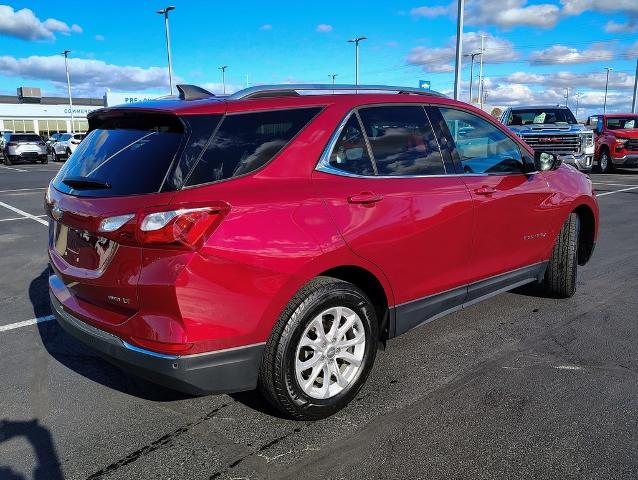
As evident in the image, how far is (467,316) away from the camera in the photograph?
4.64 metres

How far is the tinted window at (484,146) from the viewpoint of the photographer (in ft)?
13.2

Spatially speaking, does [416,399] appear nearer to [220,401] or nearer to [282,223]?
[220,401]

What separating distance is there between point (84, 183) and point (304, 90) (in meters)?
1.36

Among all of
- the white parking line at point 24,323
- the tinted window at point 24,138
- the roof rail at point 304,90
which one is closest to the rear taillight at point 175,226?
the roof rail at point 304,90

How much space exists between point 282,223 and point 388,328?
114 centimetres

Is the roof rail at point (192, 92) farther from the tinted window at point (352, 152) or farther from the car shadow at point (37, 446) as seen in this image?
the car shadow at point (37, 446)

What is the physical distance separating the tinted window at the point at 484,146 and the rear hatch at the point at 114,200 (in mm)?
2088

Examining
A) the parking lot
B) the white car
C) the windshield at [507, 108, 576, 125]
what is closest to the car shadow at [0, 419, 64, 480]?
the parking lot

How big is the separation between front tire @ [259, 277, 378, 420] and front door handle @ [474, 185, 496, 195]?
125cm

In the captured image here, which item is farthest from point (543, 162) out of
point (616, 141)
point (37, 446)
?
point (616, 141)

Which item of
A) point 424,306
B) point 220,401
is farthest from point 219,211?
point 424,306

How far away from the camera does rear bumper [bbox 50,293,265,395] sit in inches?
98.8

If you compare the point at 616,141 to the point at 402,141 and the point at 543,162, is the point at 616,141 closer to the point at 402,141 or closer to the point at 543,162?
the point at 543,162

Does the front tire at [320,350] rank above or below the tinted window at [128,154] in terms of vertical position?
below
